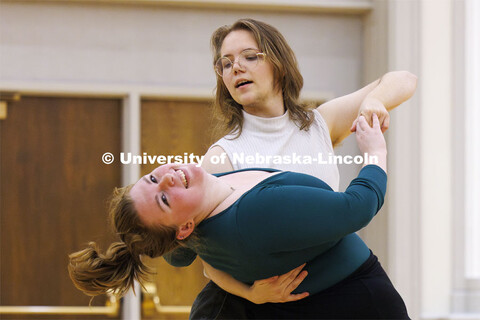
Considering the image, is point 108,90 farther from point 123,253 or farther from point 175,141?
point 123,253

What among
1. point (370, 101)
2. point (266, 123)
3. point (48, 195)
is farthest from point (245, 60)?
point (48, 195)

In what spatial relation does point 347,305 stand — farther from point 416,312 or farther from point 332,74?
point 332,74

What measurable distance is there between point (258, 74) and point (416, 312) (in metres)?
2.47

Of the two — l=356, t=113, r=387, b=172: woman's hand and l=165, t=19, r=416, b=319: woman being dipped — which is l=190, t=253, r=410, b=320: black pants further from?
l=356, t=113, r=387, b=172: woman's hand

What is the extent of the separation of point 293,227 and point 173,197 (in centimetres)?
28

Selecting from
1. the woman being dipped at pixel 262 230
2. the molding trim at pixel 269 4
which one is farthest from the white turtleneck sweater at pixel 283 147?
the molding trim at pixel 269 4

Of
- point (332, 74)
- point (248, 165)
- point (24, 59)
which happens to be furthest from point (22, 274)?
point (248, 165)

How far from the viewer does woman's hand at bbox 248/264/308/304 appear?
143 cm

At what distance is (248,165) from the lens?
1638mm

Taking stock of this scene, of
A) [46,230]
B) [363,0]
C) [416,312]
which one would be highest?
[363,0]

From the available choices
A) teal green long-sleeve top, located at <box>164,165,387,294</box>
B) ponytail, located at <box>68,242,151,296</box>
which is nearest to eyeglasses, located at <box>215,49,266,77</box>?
teal green long-sleeve top, located at <box>164,165,387,294</box>

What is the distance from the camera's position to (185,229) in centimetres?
143

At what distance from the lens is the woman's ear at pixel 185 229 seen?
4.65 ft

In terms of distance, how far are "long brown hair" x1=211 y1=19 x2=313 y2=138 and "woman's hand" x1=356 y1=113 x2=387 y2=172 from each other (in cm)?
27
